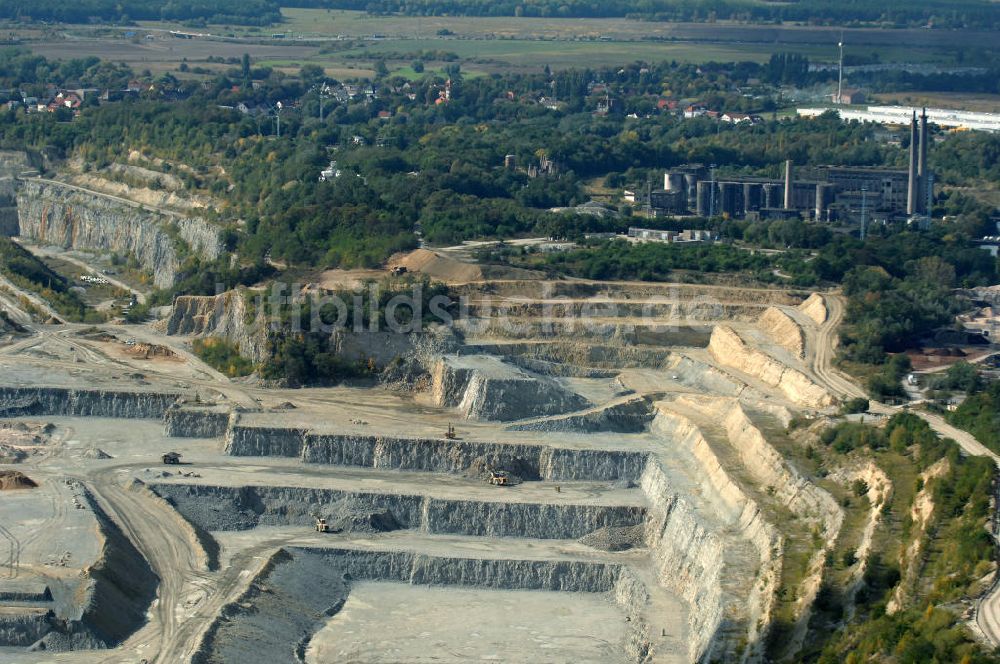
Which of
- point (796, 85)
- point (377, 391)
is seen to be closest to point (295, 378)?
point (377, 391)

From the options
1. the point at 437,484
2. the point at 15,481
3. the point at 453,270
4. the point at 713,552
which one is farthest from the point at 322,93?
the point at 713,552

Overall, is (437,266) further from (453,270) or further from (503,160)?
(503,160)

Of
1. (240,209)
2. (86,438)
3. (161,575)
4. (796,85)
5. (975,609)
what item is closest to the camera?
(975,609)

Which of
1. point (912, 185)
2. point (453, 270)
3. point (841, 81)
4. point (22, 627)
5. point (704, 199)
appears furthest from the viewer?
point (841, 81)

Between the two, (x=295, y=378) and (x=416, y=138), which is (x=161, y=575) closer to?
(x=295, y=378)

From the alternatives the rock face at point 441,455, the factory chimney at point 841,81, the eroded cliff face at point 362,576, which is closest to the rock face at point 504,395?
the rock face at point 441,455

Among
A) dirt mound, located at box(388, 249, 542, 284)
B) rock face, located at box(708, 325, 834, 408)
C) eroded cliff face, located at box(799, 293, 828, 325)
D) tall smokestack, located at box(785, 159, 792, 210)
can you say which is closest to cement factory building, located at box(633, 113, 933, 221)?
tall smokestack, located at box(785, 159, 792, 210)
